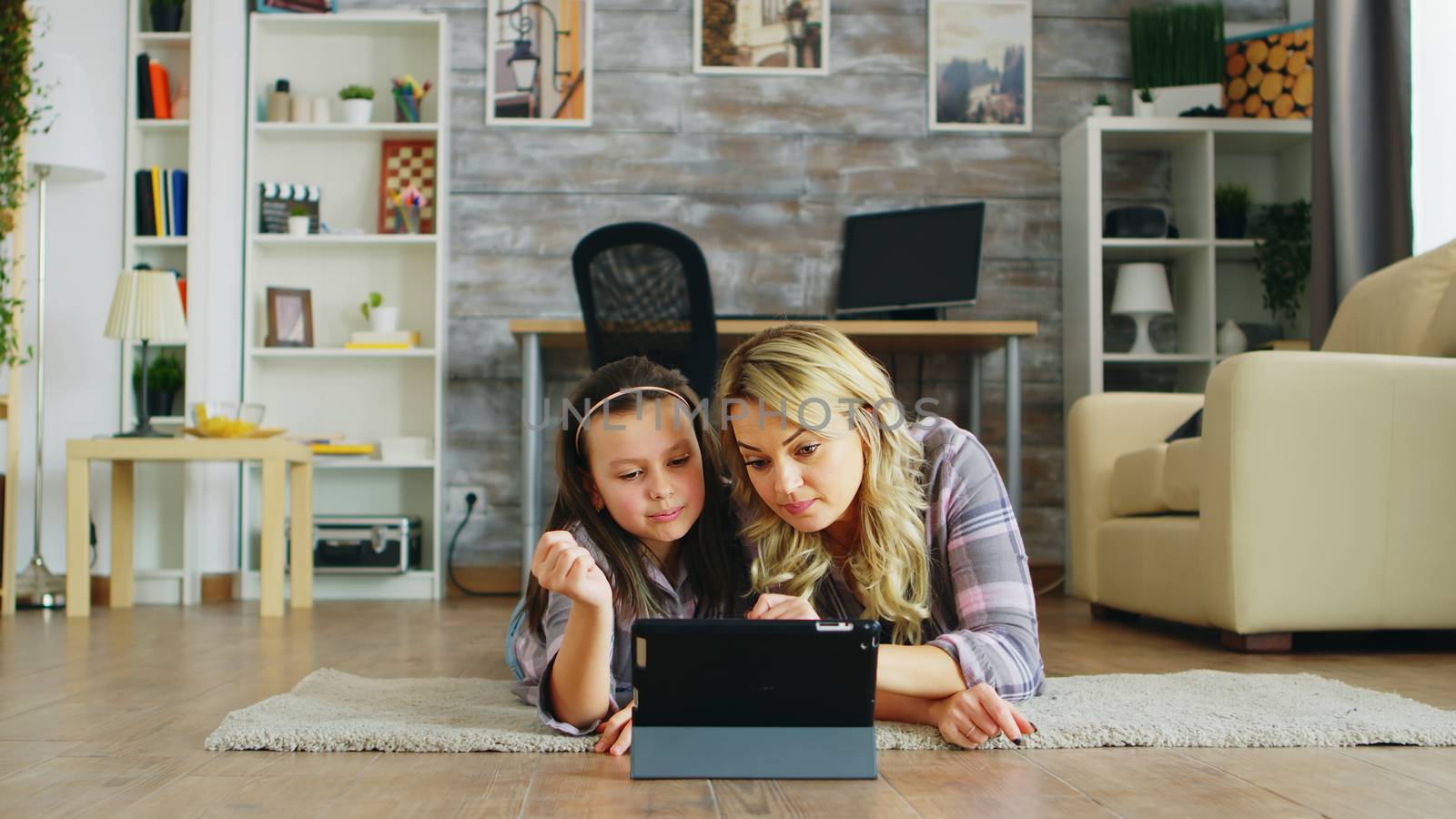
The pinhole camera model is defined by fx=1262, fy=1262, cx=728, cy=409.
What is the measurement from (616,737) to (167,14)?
A: 3372mm

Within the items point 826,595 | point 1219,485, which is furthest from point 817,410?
point 1219,485

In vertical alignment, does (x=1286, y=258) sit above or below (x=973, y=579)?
above

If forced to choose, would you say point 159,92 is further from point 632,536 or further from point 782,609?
point 782,609

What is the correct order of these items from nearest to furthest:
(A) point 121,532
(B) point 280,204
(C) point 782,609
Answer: (C) point 782,609 → (A) point 121,532 → (B) point 280,204

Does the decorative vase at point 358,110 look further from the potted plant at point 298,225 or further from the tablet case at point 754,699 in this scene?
the tablet case at point 754,699

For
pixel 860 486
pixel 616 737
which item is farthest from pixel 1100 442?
pixel 616 737

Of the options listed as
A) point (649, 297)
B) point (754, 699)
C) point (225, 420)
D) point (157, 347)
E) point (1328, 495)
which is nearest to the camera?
point (754, 699)

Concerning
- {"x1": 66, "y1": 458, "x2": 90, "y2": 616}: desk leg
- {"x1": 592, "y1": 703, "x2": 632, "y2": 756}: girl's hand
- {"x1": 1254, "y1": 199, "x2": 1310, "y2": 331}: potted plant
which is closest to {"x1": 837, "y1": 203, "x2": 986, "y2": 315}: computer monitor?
{"x1": 1254, "y1": 199, "x2": 1310, "y2": 331}: potted plant

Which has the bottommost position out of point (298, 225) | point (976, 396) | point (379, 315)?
point (976, 396)

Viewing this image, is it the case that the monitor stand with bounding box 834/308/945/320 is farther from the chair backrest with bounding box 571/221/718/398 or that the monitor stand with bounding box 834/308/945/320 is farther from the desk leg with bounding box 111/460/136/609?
the desk leg with bounding box 111/460/136/609

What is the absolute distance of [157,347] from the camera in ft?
12.8

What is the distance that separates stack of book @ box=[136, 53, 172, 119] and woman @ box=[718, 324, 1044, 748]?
3.10 m

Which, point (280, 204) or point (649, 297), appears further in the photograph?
point (280, 204)

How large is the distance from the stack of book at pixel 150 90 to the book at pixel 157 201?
199 mm
